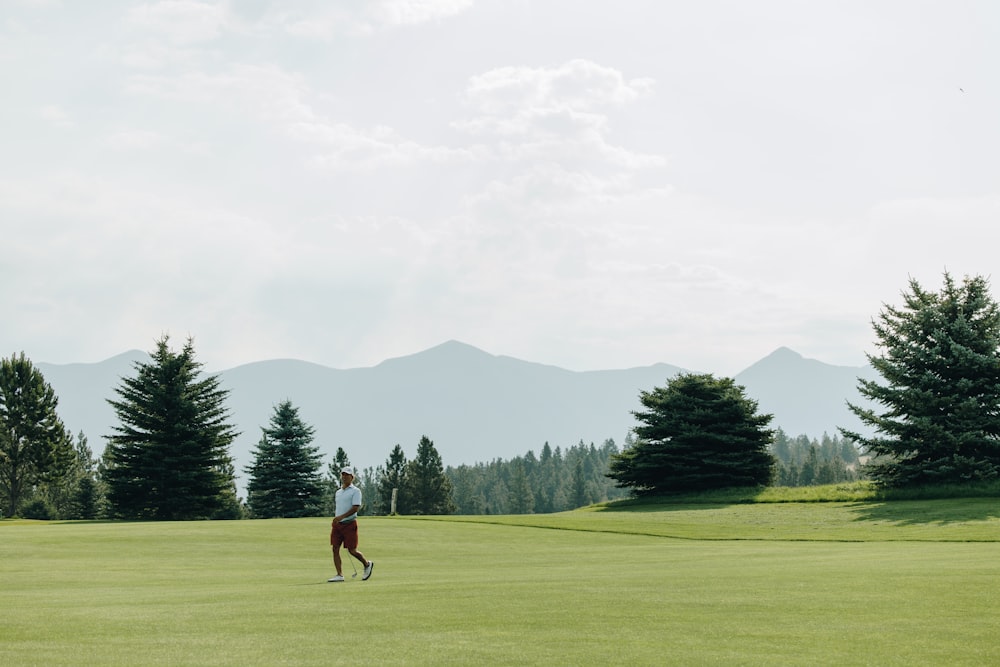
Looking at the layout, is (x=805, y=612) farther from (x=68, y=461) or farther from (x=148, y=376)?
(x=68, y=461)

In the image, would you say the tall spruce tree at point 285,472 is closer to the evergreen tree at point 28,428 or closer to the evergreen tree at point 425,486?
the evergreen tree at point 28,428

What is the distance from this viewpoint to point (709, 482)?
194ft

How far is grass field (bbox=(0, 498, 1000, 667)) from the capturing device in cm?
802

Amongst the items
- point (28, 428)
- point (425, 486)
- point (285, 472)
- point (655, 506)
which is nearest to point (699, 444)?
point (655, 506)

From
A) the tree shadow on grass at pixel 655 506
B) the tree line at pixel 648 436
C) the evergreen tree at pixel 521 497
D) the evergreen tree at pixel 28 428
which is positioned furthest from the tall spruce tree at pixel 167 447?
the evergreen tree at pixel 521 497

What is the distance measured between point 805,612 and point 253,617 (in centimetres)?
623

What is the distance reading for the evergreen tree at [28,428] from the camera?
84.9 metres

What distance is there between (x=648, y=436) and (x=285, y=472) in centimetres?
3419

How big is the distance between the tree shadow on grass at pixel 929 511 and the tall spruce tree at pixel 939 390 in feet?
15.6

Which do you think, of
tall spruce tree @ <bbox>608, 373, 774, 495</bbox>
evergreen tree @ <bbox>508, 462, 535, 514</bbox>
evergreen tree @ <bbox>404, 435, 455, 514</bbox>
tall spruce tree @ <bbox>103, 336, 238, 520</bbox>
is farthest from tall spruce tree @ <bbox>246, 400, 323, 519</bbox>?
evergreen tree @ <bbox>508, 462, 535, 514</bbox>

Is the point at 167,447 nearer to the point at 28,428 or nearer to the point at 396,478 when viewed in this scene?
the point at 28,428

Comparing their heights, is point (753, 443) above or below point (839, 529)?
above

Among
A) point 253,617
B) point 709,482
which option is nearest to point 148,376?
point 709,482

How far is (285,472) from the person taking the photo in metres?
79.6
